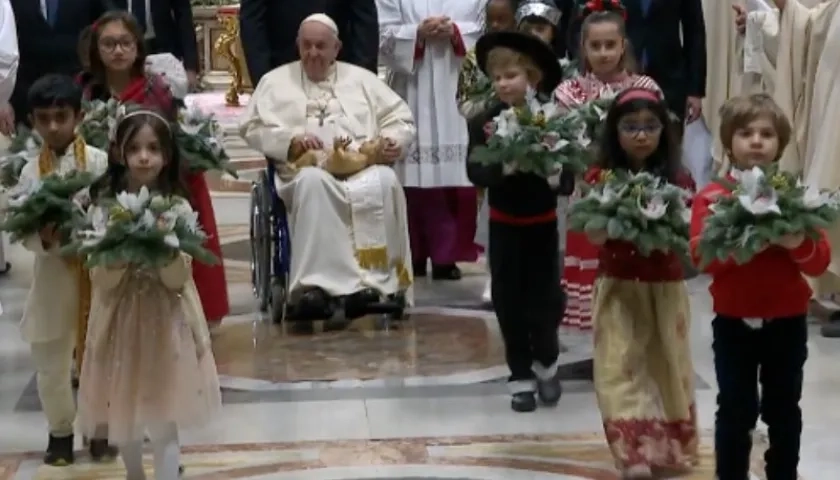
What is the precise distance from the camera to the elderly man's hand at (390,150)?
6.47 metres

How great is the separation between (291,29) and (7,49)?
153 centimetres

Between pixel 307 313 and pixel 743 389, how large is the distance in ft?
9.91

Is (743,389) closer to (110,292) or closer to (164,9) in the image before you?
(110,292)

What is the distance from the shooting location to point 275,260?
21.3 ft

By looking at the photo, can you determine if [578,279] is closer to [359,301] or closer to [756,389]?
[359,301]

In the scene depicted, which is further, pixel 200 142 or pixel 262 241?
pixel 262 241

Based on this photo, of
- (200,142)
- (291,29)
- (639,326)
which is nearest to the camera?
(639,326)

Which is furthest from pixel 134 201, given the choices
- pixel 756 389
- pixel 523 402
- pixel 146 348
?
pixel 523 402

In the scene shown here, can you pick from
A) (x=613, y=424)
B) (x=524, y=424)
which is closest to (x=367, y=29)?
(x=524, y=424)

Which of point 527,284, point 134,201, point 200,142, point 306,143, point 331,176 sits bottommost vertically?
point 527,284

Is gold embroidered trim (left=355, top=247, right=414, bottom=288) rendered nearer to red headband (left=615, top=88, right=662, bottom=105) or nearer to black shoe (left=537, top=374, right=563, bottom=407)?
black shoe (left=537, top=374, right=563, bottom=407)

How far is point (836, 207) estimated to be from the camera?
143 inches

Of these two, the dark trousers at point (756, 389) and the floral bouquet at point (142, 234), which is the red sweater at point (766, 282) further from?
the floral bouquet at point (142, 234)

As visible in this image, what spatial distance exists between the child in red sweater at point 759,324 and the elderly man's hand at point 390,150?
273cm
